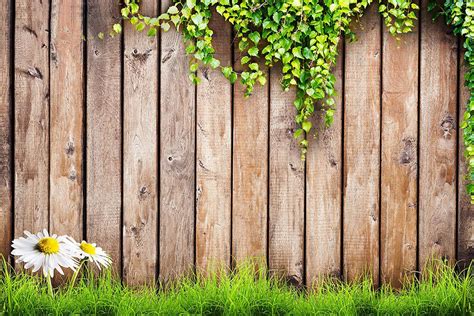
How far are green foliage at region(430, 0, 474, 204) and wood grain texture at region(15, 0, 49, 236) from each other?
172cm

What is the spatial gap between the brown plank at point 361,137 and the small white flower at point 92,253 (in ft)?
3.42

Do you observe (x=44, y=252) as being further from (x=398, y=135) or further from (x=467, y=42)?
(x=467, y=42)

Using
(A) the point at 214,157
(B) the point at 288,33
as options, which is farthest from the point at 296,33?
(A) the point at 214,157

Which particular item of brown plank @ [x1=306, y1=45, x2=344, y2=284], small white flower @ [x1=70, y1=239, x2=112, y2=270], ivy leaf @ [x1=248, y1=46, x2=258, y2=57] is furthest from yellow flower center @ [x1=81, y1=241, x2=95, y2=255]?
ivy leaf @ [x1=248, y1=46, x2=258, y2=57]

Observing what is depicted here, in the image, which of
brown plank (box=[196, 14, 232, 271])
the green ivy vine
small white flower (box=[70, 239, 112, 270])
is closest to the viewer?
small white flower (box=[70, 239, 112, 270])

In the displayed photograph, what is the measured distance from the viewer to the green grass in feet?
8.73

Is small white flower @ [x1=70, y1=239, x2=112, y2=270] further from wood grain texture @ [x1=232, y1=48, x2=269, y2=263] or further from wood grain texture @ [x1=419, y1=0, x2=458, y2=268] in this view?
wood grain texture @ [x1=419, y1=0, x2=458, y2=268]

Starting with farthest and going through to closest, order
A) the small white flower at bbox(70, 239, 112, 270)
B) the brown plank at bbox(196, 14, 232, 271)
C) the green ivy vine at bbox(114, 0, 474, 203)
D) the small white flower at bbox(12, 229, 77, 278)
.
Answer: the brown plank at bbox(196, 14, 232, 271) < the green ivy vine at bbox(114, 0, 474, 203) < the small white flower at bbox(70, 239, 112, 270) < the small white flower at bbox(12, 229, 77, 278)

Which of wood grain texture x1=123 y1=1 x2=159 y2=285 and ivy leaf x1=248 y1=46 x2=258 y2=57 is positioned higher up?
ivy leaf x1=248 y1=46 x2=258 y2=57

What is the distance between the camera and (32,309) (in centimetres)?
258

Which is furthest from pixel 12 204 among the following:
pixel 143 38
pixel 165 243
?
pixel 143 38

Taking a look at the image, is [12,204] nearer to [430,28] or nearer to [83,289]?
[83,289]

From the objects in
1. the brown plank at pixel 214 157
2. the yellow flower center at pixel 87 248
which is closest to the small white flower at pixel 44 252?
the yellow flower center at pixel 87 248

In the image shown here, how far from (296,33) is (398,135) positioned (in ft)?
2.09
